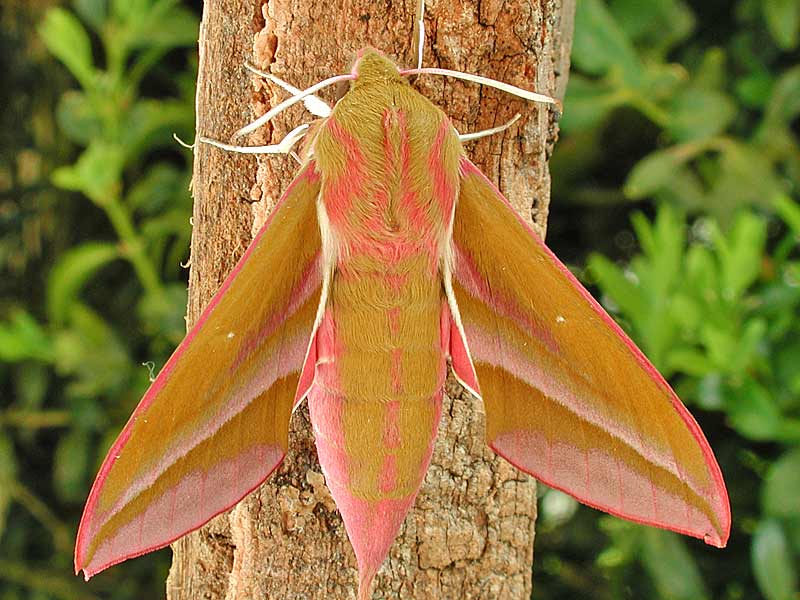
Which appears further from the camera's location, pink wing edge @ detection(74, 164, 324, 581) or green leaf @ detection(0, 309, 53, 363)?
green leaf @ detection(0, 309, 53, 363)

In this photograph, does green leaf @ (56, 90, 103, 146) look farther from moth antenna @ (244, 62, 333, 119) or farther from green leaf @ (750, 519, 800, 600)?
green leaf @ (750, 519, 800, 600)

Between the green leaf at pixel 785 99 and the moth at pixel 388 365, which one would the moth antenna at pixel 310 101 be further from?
the green leaf at pixel 785 99

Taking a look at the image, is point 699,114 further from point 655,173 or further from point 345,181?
point 345,181

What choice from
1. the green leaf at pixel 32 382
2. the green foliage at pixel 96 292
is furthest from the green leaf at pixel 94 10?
the green leaf at pixel 32 382

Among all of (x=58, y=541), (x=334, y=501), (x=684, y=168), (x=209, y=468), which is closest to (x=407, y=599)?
(x=334, y=501)

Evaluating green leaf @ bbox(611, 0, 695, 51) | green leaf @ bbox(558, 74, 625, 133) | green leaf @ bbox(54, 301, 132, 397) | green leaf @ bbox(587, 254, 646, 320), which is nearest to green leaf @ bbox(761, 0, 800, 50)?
green leaf @ bbox(611, 0, 695, 51)

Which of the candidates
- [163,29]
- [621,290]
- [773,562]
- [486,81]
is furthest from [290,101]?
[773,562]

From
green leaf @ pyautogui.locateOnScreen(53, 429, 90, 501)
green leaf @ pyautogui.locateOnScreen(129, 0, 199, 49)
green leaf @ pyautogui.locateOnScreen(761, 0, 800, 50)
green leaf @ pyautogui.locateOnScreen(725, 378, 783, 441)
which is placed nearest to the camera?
green leaf @ pyautogui.locateOnScreen(725, 378, 783, 441)

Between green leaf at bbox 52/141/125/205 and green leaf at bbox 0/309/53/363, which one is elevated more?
green leaf at bbox 52/141/125/205
